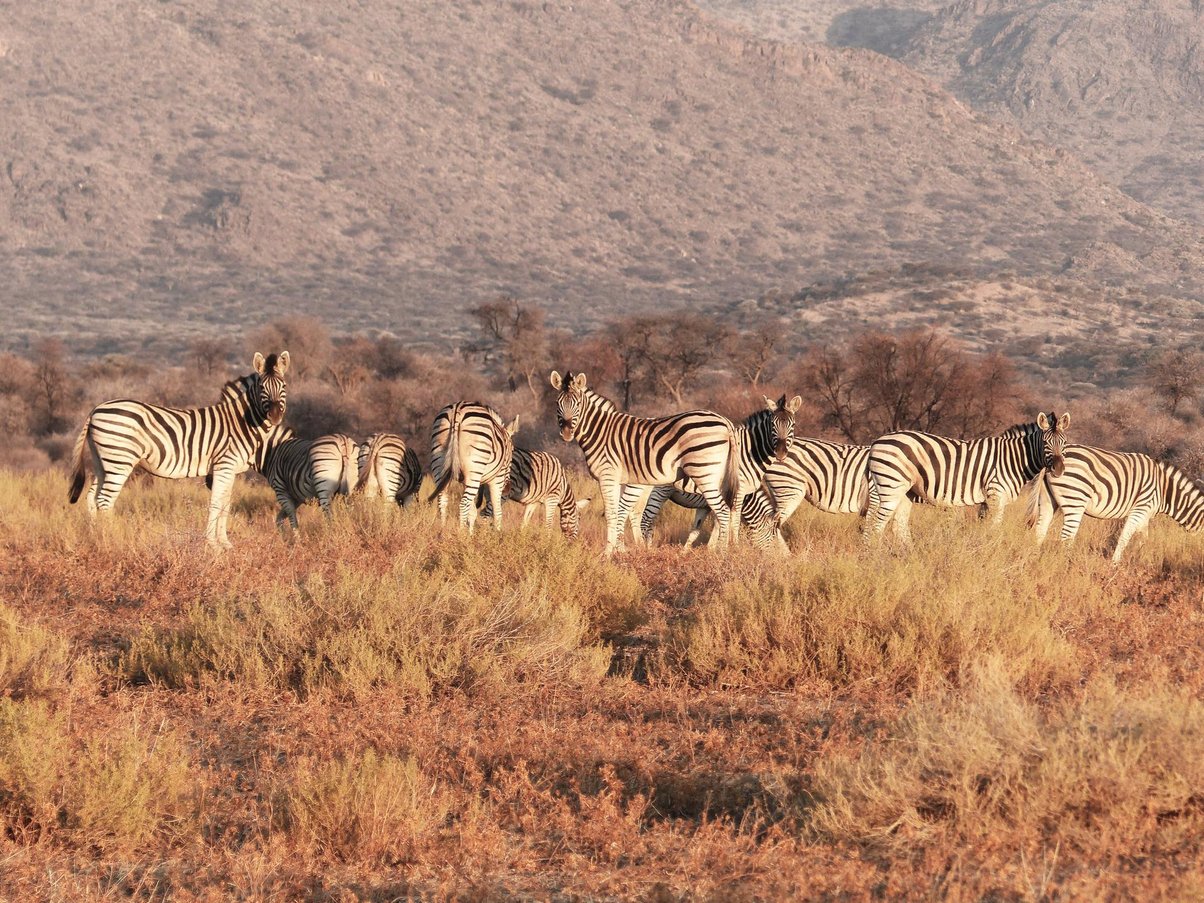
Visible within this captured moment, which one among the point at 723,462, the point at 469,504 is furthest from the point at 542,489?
the point at 723,462

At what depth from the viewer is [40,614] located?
9.53m

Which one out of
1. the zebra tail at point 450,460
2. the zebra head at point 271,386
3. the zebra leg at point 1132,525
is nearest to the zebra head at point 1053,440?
the zebra leg at point 1132,525

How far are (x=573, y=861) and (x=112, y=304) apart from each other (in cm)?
11498

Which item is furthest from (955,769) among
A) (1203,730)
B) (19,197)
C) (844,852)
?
(19,197)

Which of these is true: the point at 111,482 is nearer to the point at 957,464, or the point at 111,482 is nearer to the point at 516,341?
the point at 957,464

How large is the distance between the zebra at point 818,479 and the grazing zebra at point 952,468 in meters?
0.44

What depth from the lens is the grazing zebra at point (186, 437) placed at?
13.3m

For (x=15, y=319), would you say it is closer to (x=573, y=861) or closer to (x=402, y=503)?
(x=402, y=503)

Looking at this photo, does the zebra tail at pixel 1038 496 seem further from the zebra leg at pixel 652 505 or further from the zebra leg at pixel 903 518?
the zebra leg at pixel 652 505

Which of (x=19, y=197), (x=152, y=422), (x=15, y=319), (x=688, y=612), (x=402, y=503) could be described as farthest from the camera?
(x=19, y=197)

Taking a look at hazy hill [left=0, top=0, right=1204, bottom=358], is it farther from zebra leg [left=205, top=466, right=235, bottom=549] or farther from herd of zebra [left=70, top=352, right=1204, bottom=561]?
zebra leg [left=205, top=466, right=235, bottom=549]

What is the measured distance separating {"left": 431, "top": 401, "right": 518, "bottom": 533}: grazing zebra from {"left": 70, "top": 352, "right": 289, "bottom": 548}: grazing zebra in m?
1.78

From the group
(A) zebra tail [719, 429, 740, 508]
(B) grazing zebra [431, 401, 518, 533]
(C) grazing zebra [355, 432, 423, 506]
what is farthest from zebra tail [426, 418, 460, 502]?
(A) zebra tail [719, 429, 740, 508]

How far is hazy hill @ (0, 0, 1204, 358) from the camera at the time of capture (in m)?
124
